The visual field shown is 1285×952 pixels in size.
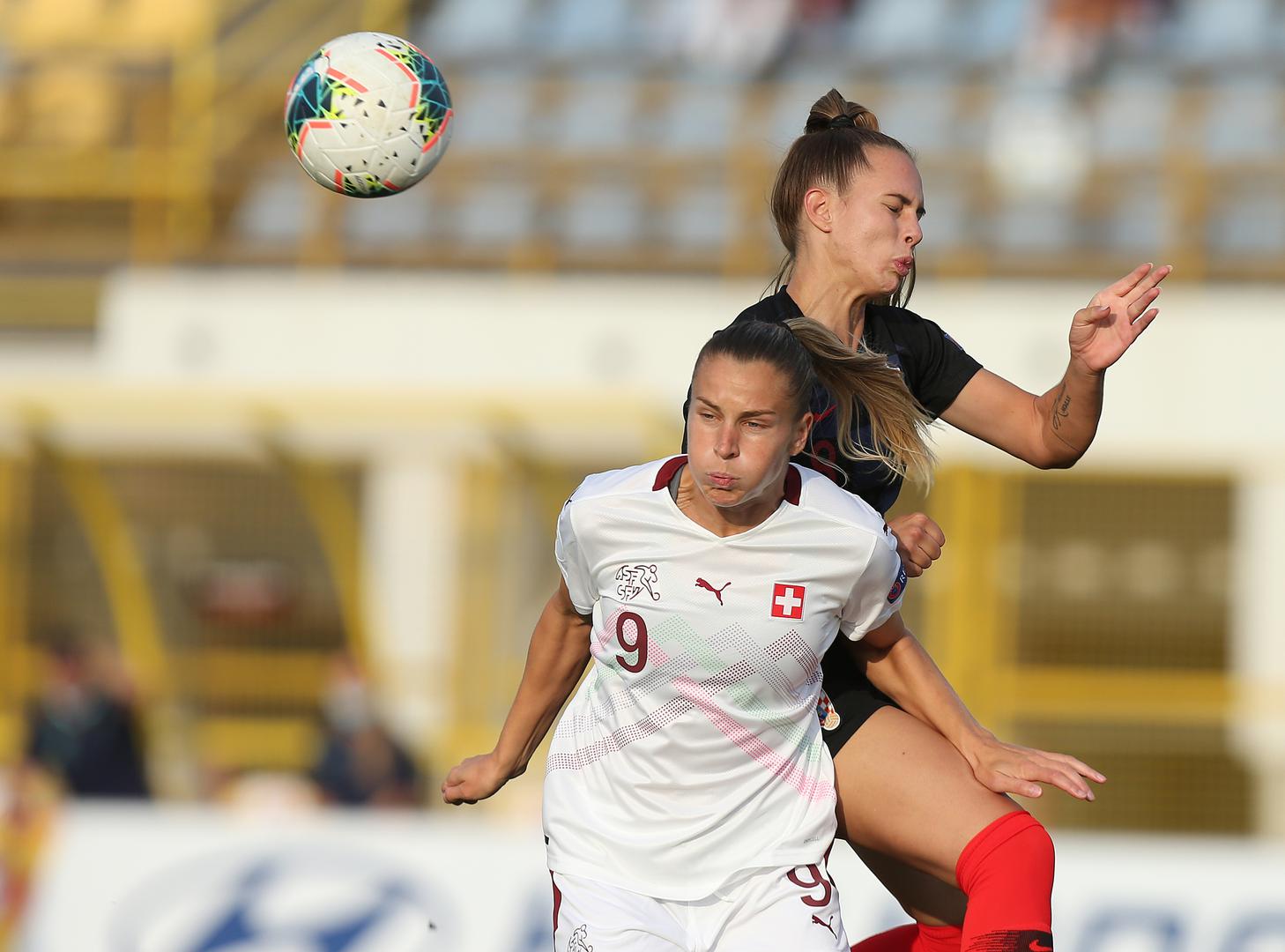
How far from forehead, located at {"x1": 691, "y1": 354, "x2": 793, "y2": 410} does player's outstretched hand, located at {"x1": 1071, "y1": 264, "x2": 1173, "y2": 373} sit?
0.63 m

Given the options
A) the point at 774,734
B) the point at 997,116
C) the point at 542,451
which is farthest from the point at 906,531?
the point at 997,116

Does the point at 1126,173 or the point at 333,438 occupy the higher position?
the point at 1126,173

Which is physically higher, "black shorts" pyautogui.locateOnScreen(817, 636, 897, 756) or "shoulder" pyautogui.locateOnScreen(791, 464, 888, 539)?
"shoulder" pyautogui.locateOnScreen(791, 464, 888, 539)

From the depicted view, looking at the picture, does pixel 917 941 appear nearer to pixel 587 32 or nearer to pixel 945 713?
pixel 945 713

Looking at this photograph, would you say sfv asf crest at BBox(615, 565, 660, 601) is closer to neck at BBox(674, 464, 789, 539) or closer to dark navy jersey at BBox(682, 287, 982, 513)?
neck at BBox(674, 464, 789, 539)

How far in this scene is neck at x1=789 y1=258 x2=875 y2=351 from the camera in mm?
3811

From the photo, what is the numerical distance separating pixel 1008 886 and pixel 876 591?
0.58 metres

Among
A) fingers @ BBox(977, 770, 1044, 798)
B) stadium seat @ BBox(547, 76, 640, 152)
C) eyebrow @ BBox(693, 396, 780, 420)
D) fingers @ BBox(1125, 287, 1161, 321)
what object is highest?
stadium seat @ BBox(547, 76, 640, 152)

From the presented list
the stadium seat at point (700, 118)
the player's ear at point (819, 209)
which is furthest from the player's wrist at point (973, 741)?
the stadium seat at point (700, 118)

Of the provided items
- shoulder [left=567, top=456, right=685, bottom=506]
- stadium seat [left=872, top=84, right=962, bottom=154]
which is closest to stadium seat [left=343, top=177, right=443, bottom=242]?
stadium seat [left=872, top=84, right=962, bottom=154]

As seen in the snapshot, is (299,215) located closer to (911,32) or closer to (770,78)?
(770,78)

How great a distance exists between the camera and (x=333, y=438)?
1112 cm

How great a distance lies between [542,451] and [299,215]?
13.6ft

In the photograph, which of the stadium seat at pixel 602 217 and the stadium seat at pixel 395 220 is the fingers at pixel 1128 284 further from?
the stadium seat at pixel 395 220
